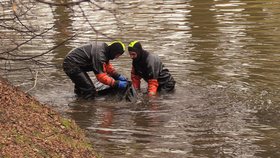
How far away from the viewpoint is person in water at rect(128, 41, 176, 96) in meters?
10.8

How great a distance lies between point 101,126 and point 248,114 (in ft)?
8.07

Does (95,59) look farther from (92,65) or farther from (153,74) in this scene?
(153,74)

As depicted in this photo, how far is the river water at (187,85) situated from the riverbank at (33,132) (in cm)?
42

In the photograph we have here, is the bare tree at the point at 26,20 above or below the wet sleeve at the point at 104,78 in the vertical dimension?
above

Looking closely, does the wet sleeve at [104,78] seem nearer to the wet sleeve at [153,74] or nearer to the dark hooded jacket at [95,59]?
the dark hooded jacket at [95,59]

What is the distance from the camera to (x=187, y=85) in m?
11.8

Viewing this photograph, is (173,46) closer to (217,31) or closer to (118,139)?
(217,31)

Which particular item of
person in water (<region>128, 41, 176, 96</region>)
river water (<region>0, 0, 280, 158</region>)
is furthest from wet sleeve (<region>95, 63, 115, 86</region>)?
person in water (<region>128, 41, 176, 96</region>)

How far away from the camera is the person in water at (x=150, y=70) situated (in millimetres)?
10802

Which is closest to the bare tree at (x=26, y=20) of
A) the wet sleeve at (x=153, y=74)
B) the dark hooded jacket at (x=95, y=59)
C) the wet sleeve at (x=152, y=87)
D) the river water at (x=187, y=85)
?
the river water at (x=187, y=85)

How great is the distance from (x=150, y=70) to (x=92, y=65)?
1.10 m

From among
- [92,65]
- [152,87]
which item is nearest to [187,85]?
[152,87]

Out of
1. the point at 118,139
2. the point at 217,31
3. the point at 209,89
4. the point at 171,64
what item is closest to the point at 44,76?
the point at 171,64

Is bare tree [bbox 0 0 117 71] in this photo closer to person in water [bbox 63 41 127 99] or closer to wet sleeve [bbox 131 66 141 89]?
person in water [bbox 63 41 127 99]
